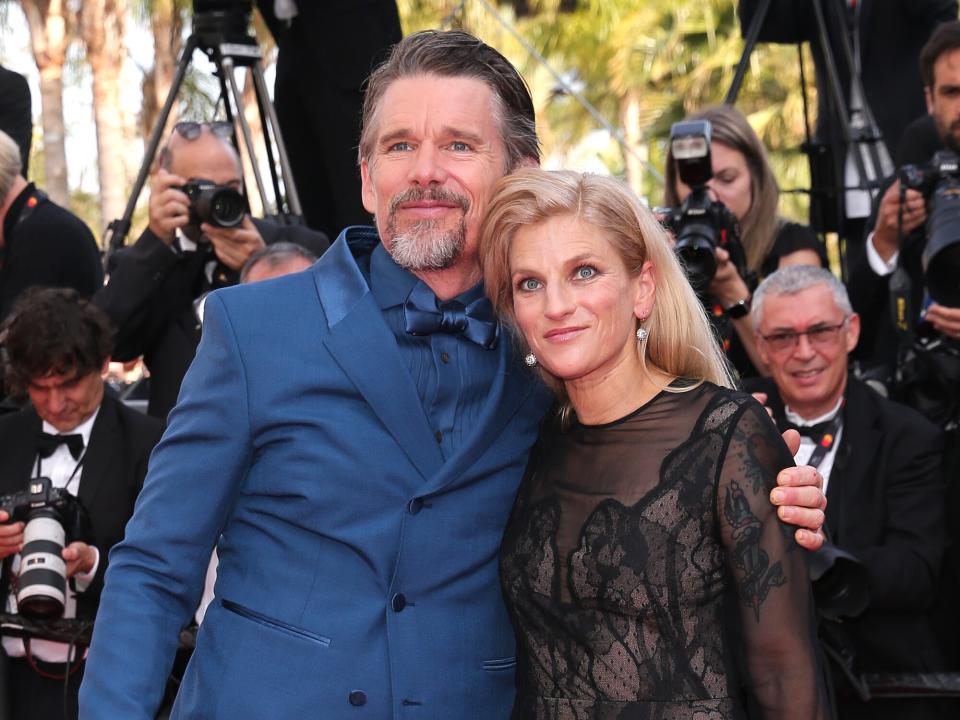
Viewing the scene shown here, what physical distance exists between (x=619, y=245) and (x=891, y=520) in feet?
5.94

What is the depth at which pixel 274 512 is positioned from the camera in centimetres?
227

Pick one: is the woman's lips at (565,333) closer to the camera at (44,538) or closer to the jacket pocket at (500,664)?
the jacket pocket at (500,664)

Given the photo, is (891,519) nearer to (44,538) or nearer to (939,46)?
(939,46)

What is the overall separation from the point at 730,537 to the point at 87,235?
3117mm

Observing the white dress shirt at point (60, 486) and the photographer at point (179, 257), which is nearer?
the white dress shirt at point (60, 486)

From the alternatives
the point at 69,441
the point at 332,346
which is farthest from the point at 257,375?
the point at 69,441

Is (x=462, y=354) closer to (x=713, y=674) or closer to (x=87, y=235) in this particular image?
(x=713, y=674)

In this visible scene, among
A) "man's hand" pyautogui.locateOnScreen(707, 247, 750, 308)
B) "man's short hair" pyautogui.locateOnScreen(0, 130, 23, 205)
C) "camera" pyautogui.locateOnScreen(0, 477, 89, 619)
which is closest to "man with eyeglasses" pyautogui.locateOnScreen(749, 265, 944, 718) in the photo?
"man's hand" pyautogui.locateOnScreen(707, 247, 750, 308)

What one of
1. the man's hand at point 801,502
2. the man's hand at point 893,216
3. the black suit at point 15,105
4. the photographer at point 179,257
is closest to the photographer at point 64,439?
the photographer at point 179,257

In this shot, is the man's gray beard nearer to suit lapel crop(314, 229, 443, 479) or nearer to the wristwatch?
suit lapel crop(314, 229, 443, 479)

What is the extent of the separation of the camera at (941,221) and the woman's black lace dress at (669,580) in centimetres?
158

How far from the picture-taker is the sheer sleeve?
217 cm

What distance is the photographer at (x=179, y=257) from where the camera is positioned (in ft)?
13.6

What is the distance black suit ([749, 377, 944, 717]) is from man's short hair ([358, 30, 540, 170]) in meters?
1.69
